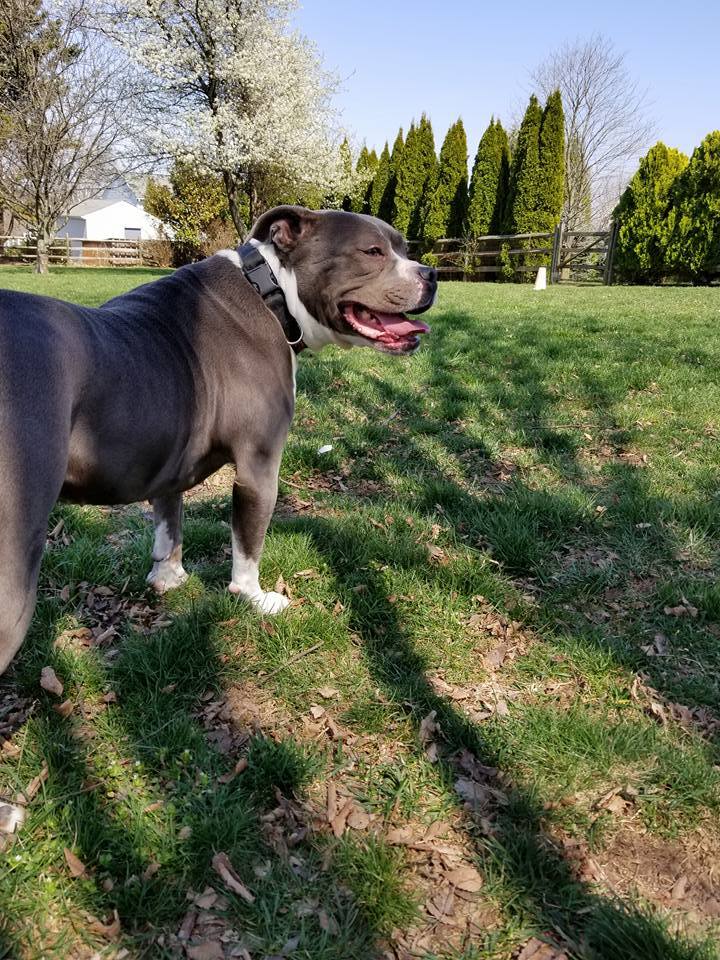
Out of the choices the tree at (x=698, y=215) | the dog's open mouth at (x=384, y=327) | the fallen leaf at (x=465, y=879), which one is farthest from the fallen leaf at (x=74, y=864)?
the tree at (x=698, y=215)

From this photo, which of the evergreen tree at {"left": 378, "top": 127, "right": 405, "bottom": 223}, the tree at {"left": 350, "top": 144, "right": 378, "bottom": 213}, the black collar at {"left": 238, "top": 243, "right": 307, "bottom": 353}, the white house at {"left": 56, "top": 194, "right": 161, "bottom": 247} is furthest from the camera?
the white house at {"left": 56, "top": 194, "right": 161, "bottom": 247}

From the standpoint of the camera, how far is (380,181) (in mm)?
29969

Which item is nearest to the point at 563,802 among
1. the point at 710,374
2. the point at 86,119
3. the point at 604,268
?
the point at 710,374

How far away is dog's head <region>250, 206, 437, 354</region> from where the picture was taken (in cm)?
331

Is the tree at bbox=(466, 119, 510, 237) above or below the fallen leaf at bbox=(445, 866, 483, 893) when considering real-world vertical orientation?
above

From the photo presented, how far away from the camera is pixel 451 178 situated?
27.6 metres

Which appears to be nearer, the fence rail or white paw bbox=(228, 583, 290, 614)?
white paw bbox=(228, 583, 290, 614)

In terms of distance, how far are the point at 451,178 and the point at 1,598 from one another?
1131 inches

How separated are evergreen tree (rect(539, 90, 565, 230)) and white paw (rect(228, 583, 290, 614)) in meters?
25.0

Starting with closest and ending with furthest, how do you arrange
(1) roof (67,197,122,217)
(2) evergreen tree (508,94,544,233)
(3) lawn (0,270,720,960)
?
(3) lawn (0,270,720,960) → (2) evergreen tree (508,94,544,233) → (1) roof (67,197,122,217)

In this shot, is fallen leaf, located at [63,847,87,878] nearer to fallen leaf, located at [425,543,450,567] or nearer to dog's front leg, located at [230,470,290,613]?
dog's front leg, located at [230,470,290,613]

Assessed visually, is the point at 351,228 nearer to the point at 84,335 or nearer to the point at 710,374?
the point at 84,335

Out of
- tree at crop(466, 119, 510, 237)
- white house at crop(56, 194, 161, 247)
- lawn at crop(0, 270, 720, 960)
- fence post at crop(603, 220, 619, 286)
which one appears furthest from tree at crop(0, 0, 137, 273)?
white house at crop(56, 194, 161, 247)

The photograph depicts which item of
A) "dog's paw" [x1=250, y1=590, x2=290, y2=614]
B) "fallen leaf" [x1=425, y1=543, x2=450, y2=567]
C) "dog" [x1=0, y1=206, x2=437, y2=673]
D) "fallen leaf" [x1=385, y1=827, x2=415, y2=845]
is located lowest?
"fallen leaf" [x1=385, y1=827, x2=415, y2=845]
